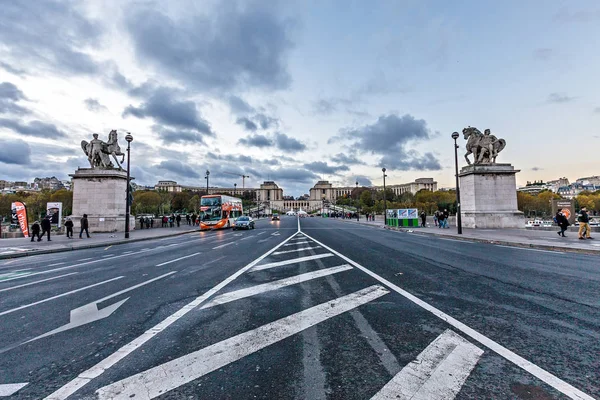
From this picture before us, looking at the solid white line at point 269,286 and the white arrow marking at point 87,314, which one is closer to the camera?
the white arrow marking at point 87,314

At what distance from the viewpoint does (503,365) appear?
3.24m

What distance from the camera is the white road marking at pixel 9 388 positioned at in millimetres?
2949

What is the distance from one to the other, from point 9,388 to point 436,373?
14.1 feet

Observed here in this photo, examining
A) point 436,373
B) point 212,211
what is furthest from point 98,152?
point 436,373

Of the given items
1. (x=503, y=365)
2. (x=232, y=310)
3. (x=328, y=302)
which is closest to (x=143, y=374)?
(x=232, y=310)

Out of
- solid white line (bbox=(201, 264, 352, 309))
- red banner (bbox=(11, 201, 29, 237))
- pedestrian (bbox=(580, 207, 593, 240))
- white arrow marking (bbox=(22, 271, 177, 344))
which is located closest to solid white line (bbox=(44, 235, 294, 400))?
solid white line (bbox=(201, 264, 352, 309))

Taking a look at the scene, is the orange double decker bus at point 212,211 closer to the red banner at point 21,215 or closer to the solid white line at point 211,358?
the red banner at point 21,215

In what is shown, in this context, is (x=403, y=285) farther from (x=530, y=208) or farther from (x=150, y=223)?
(x=530, y=208)

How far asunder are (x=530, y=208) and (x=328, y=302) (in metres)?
130

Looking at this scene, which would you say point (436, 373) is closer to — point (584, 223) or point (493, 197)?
point (584, 223)

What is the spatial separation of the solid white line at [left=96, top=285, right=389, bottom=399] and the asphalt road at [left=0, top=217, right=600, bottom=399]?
20mm

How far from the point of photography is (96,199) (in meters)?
29.5

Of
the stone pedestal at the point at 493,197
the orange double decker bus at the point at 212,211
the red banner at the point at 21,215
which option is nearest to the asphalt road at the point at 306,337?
the stone pedestal at the point at 493,197

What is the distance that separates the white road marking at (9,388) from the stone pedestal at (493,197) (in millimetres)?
31499
